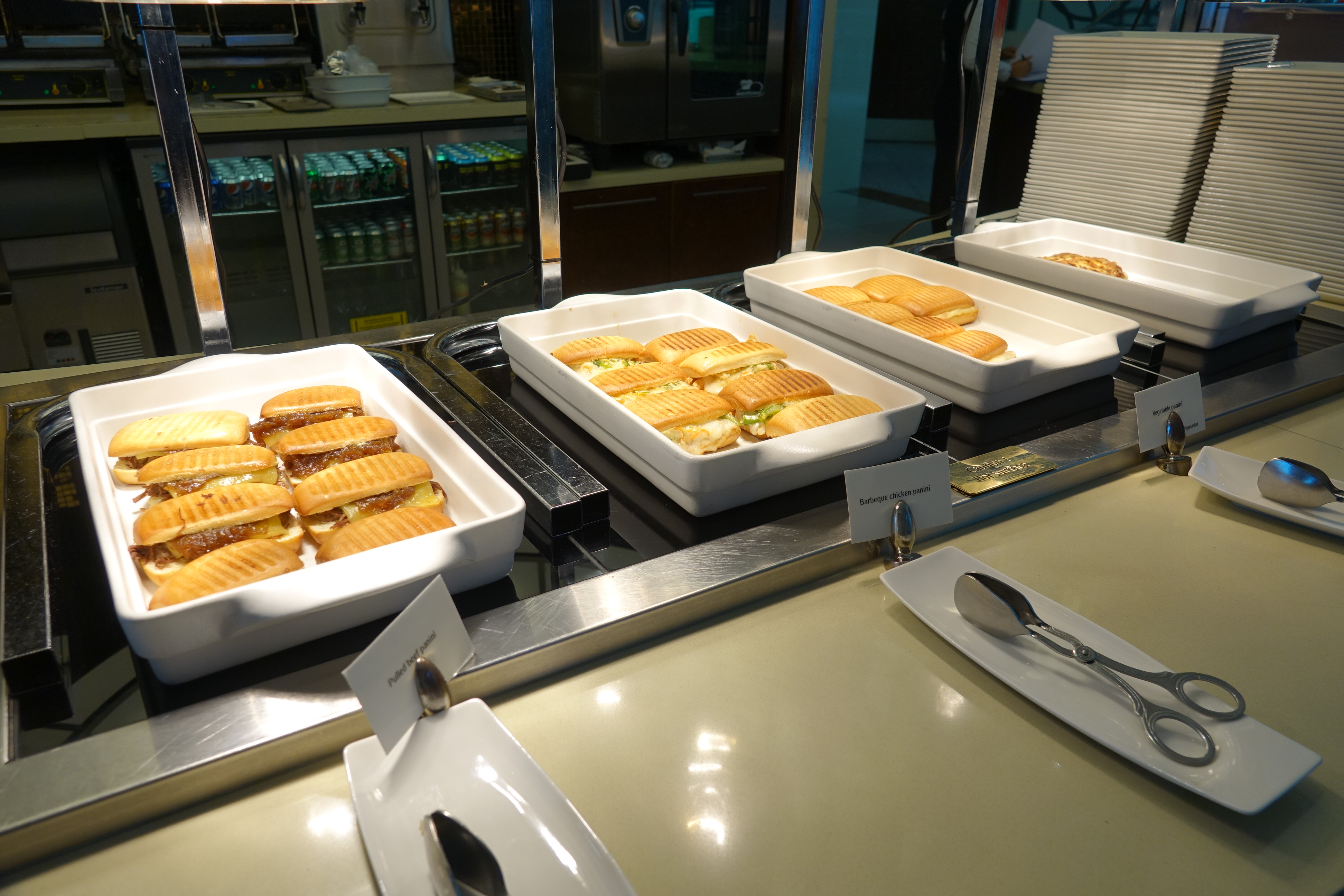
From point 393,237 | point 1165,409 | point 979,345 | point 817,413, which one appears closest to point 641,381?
point 817,413

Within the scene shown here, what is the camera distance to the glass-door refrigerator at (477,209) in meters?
3.25

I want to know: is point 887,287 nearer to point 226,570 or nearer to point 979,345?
point 979,345

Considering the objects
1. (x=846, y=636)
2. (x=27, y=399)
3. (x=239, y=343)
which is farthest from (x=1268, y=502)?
(x=239, y=343)

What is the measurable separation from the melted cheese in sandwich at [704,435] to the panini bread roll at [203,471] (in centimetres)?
41

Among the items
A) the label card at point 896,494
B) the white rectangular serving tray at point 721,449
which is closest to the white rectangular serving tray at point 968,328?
the white rectangular serving tray at point 721,449

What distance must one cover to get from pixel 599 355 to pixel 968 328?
0.59 m

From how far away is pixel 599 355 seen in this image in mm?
1146

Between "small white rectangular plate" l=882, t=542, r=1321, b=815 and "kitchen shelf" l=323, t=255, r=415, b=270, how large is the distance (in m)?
2.94

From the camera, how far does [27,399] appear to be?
1.04 meters

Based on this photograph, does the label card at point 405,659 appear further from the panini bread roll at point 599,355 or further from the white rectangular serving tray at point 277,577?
the panini bread roll at point 599,355

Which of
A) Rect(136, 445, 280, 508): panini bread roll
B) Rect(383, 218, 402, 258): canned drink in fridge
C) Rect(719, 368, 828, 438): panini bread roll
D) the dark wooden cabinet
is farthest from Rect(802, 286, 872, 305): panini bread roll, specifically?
Rect(383, 218, 402, 258): canned drink in fridge

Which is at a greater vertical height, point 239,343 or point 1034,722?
point 1034,722

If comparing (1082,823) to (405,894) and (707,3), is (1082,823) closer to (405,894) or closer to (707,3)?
(405,894)

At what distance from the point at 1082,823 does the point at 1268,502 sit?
60 cm
